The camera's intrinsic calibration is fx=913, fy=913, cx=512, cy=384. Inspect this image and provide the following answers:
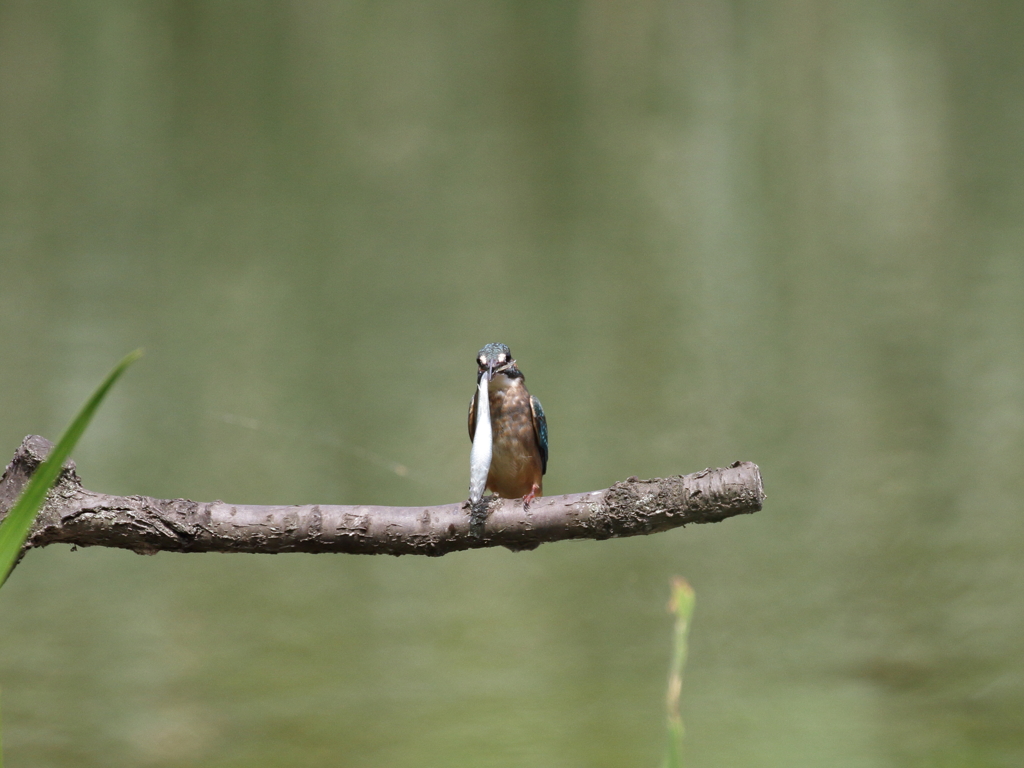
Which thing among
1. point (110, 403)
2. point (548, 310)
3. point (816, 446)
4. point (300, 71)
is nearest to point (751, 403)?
point (816, 446)

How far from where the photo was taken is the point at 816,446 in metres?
2.02

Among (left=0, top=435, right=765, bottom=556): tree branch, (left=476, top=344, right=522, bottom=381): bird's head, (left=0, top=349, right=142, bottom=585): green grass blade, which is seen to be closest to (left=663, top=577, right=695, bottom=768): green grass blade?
(left=0, top=349, right=142, bottom=585): green grass blade

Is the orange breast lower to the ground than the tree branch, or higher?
higher

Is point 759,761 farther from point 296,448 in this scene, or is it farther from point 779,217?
point 779,217

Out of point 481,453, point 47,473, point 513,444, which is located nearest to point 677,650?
point 47,473

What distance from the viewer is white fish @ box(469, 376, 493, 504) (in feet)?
2.01

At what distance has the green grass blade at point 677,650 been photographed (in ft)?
0.69

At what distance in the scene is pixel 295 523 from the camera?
23.8 inches

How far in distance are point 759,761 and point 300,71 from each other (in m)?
2.37

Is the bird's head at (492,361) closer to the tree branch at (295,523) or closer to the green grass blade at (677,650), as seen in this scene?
the tree branch at (295,523)

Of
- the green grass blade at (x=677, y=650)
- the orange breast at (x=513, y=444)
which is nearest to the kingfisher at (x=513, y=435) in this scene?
the orange breast at (x=513, y=444)

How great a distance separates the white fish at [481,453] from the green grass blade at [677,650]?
38 centimetres

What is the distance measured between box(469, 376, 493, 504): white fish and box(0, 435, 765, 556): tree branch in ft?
0.04

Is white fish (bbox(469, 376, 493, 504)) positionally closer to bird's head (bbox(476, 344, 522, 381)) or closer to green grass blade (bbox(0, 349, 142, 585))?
bird's head (bbox(476, 344, 522, 381))
